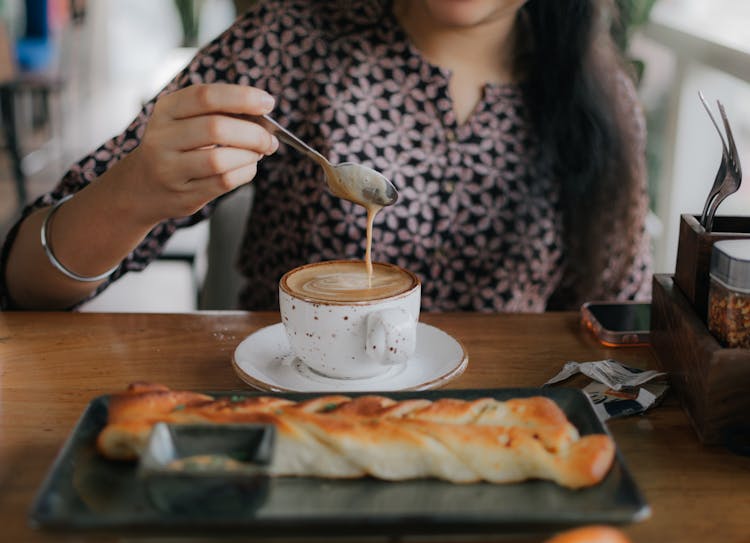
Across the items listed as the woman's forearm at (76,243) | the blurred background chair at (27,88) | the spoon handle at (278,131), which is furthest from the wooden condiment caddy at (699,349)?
the blurred background chair at (27,88)

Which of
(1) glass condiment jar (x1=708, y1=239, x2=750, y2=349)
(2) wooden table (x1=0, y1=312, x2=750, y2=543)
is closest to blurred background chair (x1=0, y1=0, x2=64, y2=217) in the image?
(2) wooden table (x1=0, y1=312, x2=750, y2=543)

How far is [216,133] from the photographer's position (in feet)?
3.32

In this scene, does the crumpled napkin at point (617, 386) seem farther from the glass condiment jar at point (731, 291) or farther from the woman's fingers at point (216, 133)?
the woman's fingers at point (216, 133)

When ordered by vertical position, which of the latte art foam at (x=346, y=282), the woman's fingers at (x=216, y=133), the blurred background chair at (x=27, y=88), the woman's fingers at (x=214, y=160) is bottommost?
the blurred background chair at (x=27, y=88)

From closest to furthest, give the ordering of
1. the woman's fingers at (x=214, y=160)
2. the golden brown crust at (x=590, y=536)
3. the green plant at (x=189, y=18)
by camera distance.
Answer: the golden brown crust at (x=590, y=536) → the woman's fingers at (x=214, y=160) → the green plant at (x=189, y=18)

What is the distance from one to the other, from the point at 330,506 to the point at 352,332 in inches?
10.8

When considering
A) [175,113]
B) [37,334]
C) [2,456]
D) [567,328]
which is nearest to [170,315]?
[37,334]

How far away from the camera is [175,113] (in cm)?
103

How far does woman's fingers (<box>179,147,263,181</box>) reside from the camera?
40.6 inches

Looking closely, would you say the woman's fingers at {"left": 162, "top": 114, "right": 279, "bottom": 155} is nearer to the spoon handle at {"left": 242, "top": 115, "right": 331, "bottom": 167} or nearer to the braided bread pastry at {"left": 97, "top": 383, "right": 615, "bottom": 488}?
the spoon handle at {"left": 242, "top": 115, "right": 331, "bottom": 167}

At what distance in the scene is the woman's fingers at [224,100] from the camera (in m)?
0.99

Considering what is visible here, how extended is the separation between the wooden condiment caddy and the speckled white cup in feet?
0.93

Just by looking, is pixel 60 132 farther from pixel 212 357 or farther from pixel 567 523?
pixel 567 523

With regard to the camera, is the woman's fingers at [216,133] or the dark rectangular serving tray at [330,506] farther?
the woman's fingers at [216,133]
